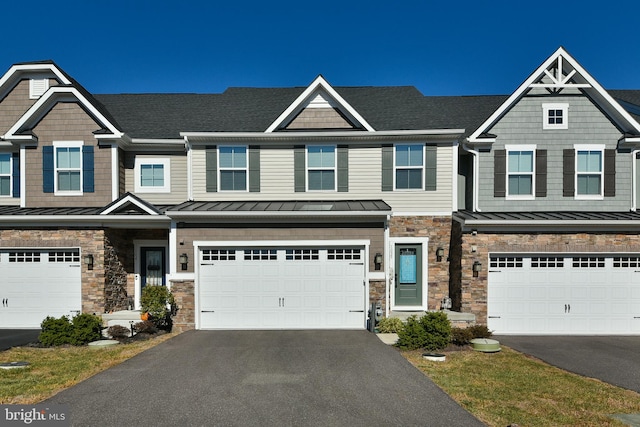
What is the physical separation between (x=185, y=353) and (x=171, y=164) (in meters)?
8.17

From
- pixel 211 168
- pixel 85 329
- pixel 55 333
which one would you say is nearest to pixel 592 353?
pixel 211 168

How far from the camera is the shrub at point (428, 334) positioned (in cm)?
1158

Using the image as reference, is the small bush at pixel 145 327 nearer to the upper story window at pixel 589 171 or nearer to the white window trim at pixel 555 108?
the white window trim at pixel 555 108

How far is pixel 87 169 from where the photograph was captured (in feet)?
52.7

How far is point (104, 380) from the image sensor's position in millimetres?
8805

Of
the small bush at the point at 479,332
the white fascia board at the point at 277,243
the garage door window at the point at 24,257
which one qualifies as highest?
the white fascia board at the point at 277,243

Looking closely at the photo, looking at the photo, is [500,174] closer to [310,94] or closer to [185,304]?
[310,94]

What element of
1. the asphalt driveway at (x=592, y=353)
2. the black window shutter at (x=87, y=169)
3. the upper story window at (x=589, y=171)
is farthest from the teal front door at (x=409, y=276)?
the black window shutter at (x=87, y=169)

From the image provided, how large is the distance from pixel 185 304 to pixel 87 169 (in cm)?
641

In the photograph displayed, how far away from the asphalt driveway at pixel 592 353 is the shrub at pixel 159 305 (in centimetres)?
1022

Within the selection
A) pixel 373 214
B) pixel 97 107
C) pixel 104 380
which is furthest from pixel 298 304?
pixel 97 107

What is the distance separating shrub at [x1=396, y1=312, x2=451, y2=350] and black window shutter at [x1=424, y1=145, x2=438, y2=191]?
5.31 metres

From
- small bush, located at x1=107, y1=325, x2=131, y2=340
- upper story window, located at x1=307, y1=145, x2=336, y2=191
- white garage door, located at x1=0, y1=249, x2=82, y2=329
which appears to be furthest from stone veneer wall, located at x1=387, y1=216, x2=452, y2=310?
white garage door, located at x1=0, y1=249, x2=82, y2=329

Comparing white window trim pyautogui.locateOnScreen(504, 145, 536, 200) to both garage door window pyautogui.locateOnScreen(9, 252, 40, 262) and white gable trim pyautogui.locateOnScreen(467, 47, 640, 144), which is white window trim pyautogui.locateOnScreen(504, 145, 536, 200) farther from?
garage door window pyautogui.locateOnScreen(9, 252, 40, 262)
